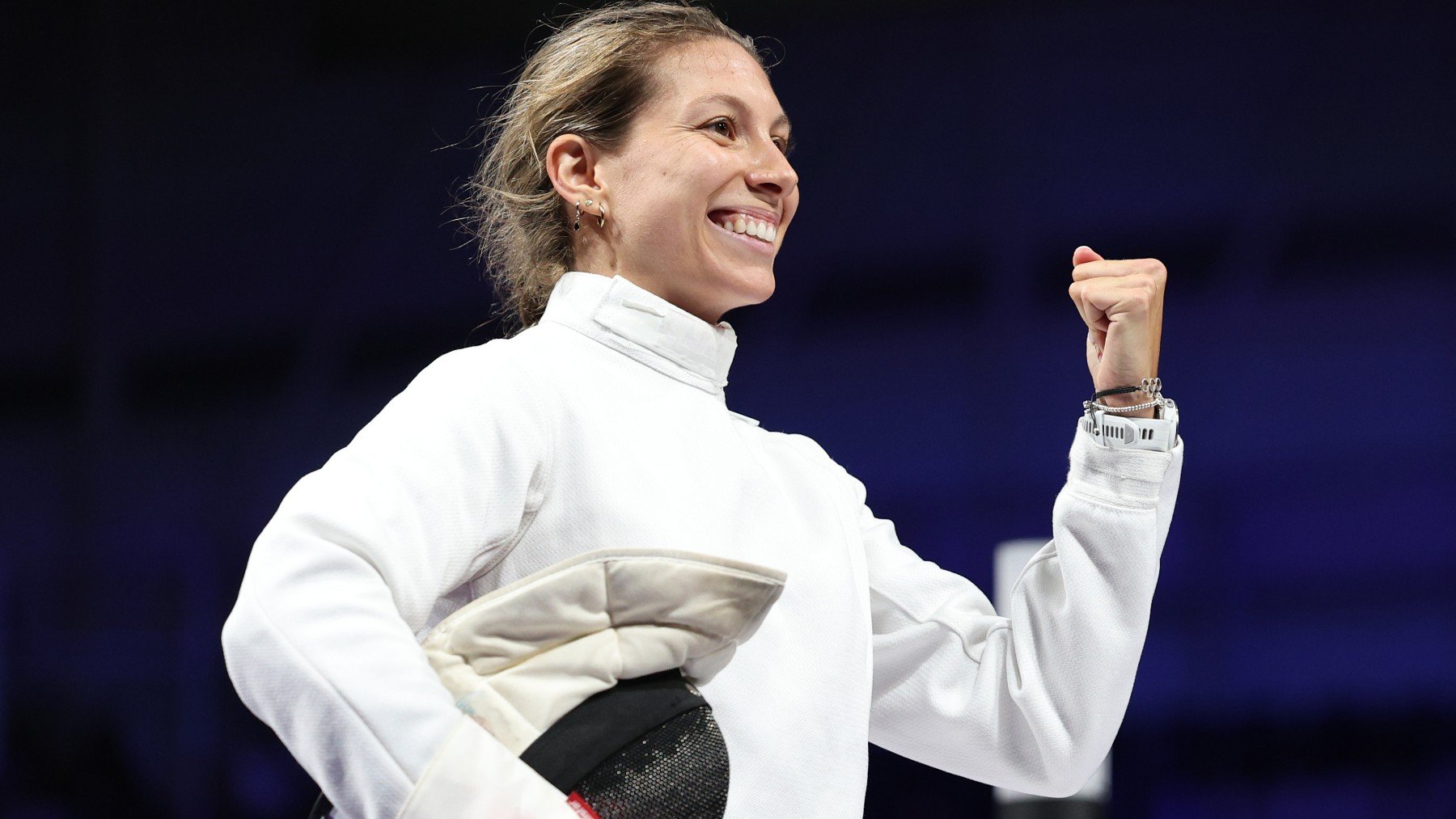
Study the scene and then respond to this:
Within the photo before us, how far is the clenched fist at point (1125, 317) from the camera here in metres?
1.21

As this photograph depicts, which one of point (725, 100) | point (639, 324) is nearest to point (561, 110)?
point (725, 100)

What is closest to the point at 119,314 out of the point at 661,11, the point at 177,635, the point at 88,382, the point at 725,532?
the point at 88,382

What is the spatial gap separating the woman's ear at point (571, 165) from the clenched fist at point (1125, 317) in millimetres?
460

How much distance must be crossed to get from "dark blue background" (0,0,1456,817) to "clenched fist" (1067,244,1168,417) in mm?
1581

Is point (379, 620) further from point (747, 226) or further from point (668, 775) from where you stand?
point (747, 226)

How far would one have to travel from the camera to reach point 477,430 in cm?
99

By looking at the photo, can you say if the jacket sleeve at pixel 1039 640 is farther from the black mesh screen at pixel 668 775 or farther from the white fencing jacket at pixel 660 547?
the black mesh screen at pixel 668 775

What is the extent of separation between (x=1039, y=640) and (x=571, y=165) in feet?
2.03

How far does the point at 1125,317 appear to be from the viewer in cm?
121

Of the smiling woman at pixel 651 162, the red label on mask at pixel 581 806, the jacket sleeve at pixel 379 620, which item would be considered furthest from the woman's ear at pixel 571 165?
the red label on mask at pixel 581 806

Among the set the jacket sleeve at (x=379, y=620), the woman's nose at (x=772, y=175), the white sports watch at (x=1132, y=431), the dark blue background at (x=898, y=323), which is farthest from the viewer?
the dark blue background at (x=898, y=323)

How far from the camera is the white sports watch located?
→ 118 centimetres

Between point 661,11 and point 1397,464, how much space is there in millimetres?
1915

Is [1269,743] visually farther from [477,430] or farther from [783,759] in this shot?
[477,430]
